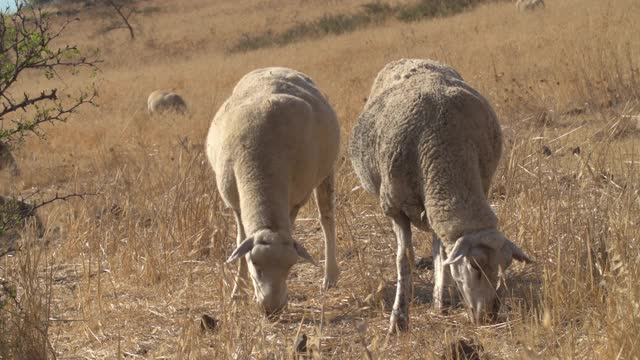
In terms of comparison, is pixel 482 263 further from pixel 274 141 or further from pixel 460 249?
pixel 274 141

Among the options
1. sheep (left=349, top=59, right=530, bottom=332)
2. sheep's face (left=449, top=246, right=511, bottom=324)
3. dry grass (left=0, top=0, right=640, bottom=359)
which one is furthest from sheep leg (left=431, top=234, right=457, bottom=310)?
sheep's face (left=449, top=246, right=511, bottom=324)

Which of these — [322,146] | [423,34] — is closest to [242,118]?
[322,146]

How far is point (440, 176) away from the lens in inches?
194

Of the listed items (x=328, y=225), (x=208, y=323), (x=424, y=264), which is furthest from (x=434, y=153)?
(x=328, y=225)

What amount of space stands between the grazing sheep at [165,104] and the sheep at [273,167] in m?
10.4

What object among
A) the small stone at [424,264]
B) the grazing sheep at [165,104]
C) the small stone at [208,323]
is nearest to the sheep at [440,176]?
the small stone at [424,264]

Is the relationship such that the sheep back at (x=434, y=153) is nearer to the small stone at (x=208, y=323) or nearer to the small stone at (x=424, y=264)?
the small stone at (x=424, y=264)

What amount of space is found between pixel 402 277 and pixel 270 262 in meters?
0.83

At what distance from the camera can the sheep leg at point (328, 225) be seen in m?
6.55

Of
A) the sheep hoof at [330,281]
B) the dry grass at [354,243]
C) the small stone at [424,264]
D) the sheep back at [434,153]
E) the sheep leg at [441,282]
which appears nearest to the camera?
the dry grass at [354,243]

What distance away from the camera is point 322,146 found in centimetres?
649

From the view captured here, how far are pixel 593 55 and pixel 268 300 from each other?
9004 mm

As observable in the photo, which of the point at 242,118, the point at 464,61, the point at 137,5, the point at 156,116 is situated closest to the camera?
the point at 242,118

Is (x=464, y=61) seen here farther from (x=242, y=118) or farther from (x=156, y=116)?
(x=242, y=118)
